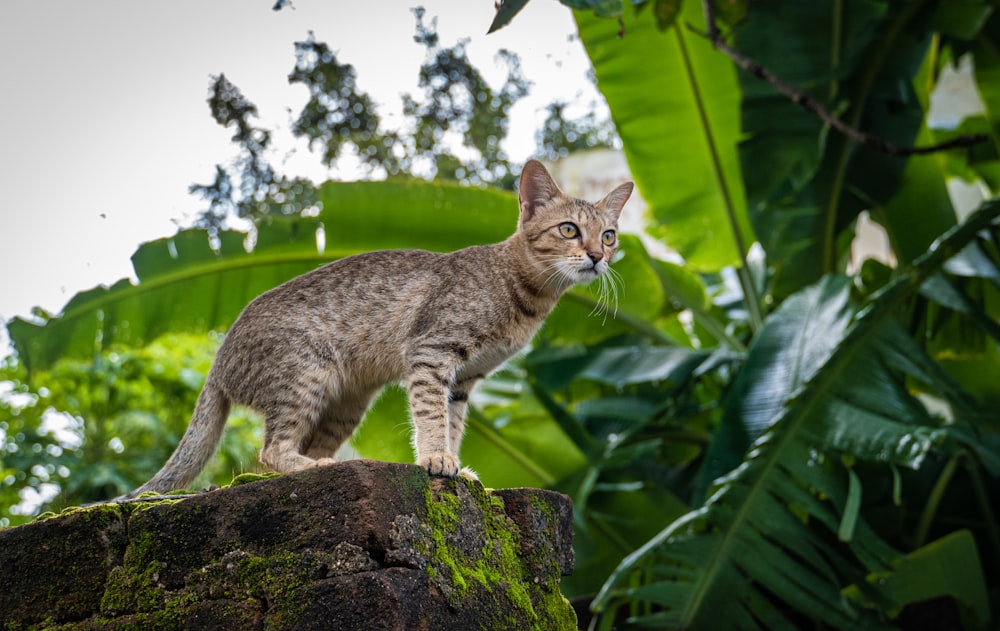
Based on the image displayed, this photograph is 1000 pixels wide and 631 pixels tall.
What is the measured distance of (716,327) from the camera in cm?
725

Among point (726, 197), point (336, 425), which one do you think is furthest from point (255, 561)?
point (726, 197)

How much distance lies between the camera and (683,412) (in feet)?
22.3

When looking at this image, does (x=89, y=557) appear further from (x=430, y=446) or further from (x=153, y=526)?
(x=430, y=446)

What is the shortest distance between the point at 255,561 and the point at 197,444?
0.93 m

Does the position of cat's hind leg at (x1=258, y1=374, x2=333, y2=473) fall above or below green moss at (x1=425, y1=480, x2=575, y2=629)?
above

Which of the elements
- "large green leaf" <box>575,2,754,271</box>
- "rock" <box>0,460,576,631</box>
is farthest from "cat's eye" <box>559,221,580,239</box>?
"large green leaf" <box>575,2,754,271</box>

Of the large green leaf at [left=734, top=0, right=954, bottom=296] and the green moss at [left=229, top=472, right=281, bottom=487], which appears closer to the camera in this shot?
the green moss at [left=229, top=472, right=281, bottom=487]

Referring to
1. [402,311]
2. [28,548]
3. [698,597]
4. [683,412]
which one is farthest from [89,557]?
[683,412]

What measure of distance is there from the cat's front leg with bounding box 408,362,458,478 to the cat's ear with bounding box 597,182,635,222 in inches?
36.8

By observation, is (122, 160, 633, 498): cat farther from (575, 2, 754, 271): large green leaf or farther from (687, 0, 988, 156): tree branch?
(575, 2, 754, 271): large green leaf

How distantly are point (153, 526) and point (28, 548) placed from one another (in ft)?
1.07

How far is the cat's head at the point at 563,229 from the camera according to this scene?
335 cm

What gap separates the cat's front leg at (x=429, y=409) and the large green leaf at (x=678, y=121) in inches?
159

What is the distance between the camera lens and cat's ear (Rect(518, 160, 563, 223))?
3467 millimetres
